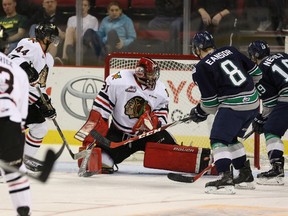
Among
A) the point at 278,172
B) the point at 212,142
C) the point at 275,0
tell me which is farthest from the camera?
the point at 275,0

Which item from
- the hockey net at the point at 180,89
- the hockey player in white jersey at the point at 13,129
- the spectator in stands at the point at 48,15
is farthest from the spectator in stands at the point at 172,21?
the hockey player in white jersey at the point at 13,129

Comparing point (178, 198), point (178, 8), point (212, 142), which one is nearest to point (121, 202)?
point (178, 198)

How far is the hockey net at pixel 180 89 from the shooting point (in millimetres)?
8289

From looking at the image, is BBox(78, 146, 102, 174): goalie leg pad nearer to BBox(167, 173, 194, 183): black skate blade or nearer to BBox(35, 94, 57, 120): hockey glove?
BBox(35, 94, 57, 120): hockey glove

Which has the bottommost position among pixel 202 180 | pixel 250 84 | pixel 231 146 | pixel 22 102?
pixel 202 180

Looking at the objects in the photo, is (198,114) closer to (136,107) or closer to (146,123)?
(146,123)

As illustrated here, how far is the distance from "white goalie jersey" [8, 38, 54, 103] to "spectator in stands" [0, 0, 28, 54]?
2.49 metres

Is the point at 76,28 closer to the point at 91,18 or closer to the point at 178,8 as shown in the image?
the point at 91,18

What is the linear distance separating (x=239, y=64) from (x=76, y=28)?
351cm

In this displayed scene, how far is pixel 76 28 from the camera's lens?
9742 mm

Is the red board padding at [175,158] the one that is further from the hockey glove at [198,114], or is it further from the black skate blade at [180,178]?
the hockey glove at [198,114]

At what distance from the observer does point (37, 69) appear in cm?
731

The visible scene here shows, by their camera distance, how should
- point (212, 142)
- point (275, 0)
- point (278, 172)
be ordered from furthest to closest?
point (275, 0)
point (278, 172)
point (212, 142)

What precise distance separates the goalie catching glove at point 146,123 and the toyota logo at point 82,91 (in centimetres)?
159
